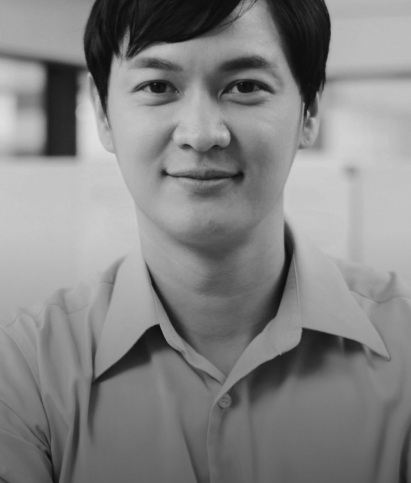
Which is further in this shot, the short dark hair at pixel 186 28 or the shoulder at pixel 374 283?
the shoulder at pixel 374 283

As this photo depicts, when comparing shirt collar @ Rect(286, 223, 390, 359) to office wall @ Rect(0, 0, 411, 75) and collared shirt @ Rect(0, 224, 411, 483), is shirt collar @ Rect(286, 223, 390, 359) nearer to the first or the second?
collared shirt @ Rect(0, 224, 411, 483)

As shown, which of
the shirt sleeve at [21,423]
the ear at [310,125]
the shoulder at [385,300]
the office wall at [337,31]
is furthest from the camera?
the office wall at [337,31]

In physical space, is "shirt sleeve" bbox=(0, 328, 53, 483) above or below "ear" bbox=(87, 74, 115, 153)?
below

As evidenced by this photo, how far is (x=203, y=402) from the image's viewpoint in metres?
0.86

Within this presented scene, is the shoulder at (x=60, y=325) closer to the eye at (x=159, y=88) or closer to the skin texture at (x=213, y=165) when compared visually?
the skin texture at (x=213, y=165)

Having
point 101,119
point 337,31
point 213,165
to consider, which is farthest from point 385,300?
point 337,31

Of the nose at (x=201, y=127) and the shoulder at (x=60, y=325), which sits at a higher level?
the nose at (x=201, y=127)

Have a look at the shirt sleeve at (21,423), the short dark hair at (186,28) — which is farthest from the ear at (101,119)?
the shirt sleeve at (21,423)

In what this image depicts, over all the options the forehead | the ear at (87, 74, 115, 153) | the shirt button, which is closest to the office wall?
the ear at (87, 74, 115, 153)

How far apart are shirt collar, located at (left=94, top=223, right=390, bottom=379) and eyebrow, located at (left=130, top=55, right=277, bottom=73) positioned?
1.00 ft

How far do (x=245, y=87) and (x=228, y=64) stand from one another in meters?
0.05

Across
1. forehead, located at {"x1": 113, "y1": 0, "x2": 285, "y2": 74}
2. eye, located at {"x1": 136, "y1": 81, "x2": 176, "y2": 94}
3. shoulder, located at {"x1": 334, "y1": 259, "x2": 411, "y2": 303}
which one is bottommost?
shoulder, located at {"x1": 334, "y1": 259, "x2": 411, "y2": 303}

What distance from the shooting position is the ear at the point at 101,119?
3.47ft

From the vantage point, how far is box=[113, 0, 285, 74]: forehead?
83 centimetres
